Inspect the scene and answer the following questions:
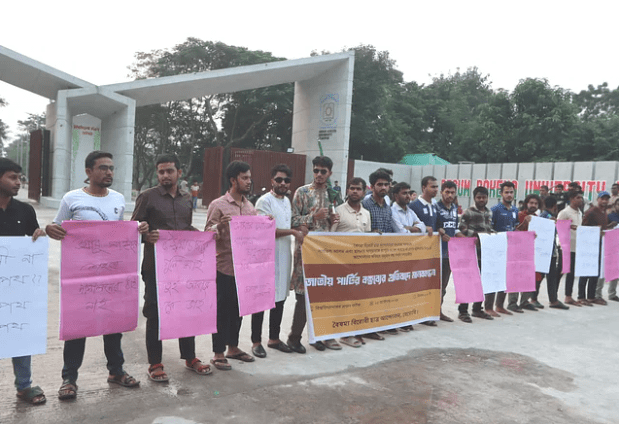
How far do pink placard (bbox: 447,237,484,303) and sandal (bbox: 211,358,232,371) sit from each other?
3.02 meters

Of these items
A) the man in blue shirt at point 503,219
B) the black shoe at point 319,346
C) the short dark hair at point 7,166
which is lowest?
the black shoe at point 319,346

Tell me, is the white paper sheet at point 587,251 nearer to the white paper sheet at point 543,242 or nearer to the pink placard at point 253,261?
the white paper sheet at point 543,242

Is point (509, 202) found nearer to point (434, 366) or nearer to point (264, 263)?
point (434, 366)

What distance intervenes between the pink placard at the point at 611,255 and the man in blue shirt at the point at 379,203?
14.5ft

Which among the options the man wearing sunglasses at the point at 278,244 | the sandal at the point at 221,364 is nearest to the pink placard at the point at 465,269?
the man wearing sunglasses at the point at 278,244

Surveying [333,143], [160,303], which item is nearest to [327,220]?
[160,303]

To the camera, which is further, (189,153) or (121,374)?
(189,153)

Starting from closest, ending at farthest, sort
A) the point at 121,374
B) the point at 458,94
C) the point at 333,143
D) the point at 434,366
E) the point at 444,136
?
1. the point at 121,374
2. the point at 434,366
3. the point at 333,143
4. the point at 444,136
5. the point at 458,94

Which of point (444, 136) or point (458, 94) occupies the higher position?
point (458, 94)

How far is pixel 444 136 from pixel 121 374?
128ft

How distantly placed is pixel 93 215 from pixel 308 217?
6.12ft

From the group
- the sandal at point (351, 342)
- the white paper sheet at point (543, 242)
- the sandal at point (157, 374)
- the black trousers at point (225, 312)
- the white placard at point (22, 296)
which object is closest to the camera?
the white placard at point (22, 296)

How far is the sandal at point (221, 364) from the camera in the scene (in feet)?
13.0

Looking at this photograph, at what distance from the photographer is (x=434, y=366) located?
4.33 metres
